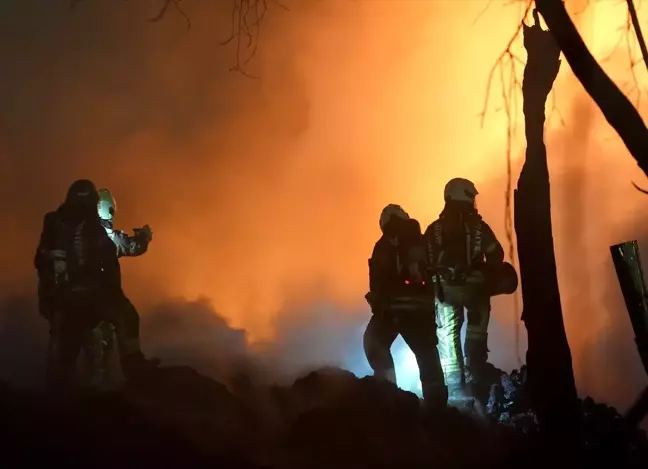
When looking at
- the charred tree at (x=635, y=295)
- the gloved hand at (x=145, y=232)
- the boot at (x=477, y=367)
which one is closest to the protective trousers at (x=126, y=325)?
the gloved hand at (x=145, y=232)

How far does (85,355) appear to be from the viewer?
4.48ft

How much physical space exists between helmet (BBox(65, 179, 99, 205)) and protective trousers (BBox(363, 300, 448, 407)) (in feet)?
2.15

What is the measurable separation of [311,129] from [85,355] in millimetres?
686

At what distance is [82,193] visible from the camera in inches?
55.6

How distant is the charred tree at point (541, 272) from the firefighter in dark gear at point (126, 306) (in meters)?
0.81

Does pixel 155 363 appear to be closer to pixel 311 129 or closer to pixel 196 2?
pixel 311 129

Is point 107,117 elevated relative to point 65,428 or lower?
elevated

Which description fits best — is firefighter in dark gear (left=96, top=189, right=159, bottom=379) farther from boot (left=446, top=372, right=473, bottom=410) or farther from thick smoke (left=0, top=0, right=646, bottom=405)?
boot (left=446, top=372, right=473, bottom=410)

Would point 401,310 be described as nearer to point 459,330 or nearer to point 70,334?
point 459,330

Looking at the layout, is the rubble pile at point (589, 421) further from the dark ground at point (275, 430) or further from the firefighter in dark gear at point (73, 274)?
the firefighter in dark gear at point (73, 274)

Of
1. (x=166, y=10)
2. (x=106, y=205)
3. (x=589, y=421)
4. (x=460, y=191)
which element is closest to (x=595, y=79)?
(x=460, y=191)

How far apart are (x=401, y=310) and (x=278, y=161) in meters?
0.43

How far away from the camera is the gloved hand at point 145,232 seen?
4.66 ft

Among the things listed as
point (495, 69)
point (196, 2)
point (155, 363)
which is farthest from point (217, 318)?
point (495, 69)
